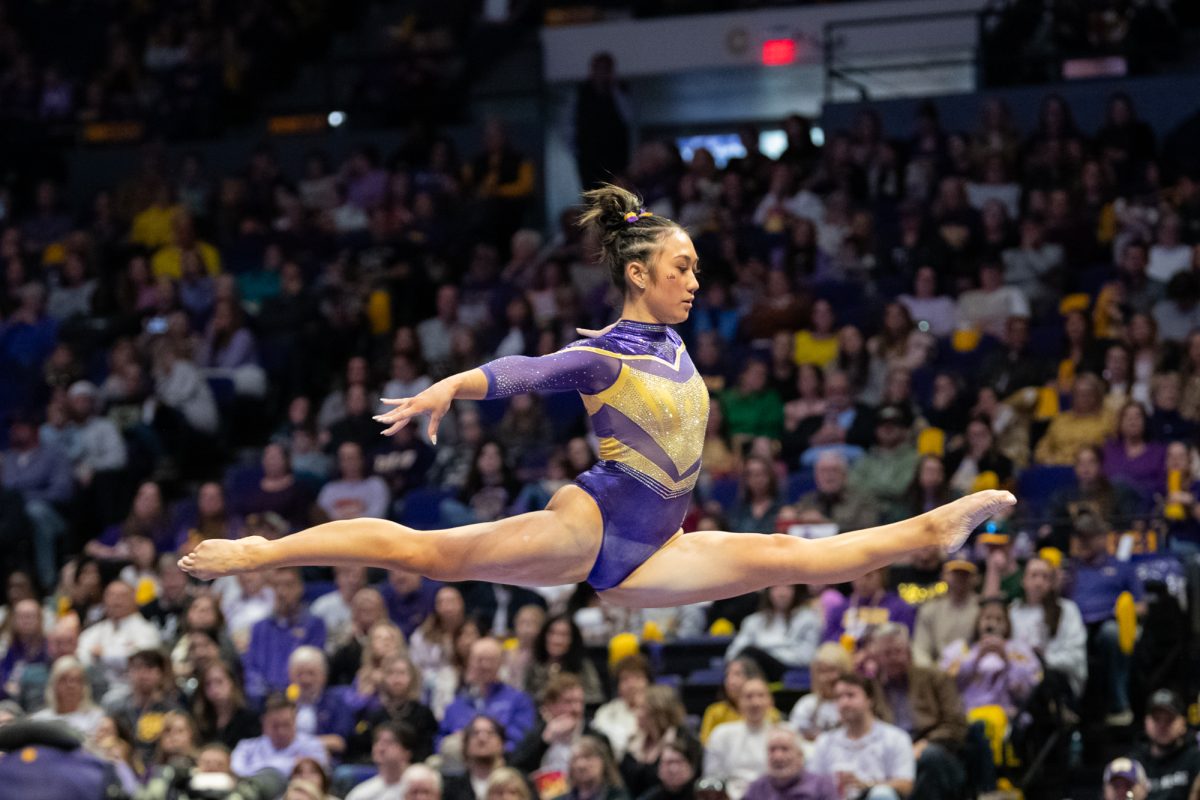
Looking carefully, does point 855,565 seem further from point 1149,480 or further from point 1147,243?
point 1147,243

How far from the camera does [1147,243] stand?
12.1 m

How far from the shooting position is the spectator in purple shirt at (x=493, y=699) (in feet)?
31.1

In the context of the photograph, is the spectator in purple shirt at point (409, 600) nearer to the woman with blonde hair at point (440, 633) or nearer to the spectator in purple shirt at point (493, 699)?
the woman with blonde hair at point (440, 633)

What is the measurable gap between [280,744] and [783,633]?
110 inches

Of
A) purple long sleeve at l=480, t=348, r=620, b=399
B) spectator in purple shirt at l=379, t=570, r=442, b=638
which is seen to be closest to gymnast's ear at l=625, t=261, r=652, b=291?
purple long sleeve at l=480, t=348, r=620, b=399

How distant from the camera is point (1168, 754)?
839 centimetres

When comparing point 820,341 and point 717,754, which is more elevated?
point 820,341

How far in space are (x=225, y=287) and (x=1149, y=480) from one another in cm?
731

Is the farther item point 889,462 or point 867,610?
point 889,462

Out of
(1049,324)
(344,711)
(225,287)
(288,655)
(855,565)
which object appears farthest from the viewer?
(225,287)

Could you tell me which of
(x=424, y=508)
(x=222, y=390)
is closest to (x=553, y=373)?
(x=424, y=508)

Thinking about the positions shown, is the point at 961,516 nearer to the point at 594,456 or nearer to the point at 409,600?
the point at 409,600

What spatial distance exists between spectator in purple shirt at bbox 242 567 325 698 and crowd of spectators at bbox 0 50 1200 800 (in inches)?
1.1

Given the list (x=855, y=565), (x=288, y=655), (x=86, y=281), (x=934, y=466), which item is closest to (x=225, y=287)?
(x=86, y=281)
